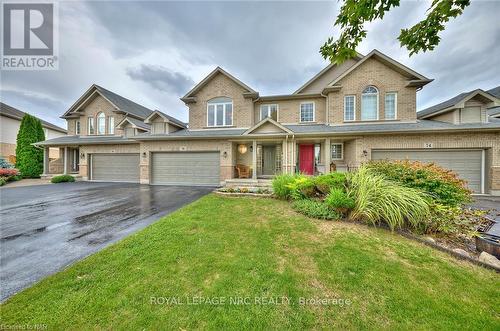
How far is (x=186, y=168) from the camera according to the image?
13.1 m

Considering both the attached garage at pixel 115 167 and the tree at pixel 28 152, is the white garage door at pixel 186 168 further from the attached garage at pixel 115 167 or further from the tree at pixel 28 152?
the tree at pixel 28 152

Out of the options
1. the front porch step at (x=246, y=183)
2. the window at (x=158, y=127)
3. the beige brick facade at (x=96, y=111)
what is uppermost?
the beige brick facade at (x=96, y=111)

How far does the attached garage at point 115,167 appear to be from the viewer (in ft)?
48.0

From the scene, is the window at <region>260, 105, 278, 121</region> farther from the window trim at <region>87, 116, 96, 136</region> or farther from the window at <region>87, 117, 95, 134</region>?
the window at <region>87, 117, 95, 134</region>

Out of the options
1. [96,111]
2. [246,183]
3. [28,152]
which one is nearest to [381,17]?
[246,183]

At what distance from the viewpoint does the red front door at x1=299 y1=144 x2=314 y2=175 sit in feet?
42.8

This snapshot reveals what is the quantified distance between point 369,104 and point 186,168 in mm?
13118

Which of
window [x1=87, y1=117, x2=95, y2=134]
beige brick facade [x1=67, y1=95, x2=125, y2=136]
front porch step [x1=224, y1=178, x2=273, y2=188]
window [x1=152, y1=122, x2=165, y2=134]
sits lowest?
front porch step [x1=224, y1=178, x2=273, y2=188]

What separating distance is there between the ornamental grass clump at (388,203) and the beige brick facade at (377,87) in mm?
8076

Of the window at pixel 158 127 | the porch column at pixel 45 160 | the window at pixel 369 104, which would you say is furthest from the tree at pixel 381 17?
the porch column at pixel 45 160

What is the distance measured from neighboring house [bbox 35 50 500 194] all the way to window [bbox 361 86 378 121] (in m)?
0.06

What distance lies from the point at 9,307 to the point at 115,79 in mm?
24762

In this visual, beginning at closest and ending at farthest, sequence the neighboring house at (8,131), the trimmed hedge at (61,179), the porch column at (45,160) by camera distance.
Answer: the trimmed hedge at (61,179) → the porch column at (45,160) → the neighboring house at (8,131)

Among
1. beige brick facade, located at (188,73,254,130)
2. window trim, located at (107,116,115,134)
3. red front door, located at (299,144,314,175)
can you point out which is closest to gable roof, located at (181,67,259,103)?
beige brick facade, located at (188,73,254,130)
